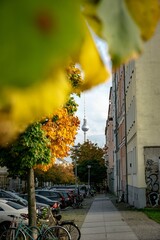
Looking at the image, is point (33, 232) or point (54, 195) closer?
point (33, 232)

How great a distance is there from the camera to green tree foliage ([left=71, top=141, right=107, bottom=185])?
77250 mm

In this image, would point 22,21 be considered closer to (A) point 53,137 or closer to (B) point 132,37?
(B) point 132,37

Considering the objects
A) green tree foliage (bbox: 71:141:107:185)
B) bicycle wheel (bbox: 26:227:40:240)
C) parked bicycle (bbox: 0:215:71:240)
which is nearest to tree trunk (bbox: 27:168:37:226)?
parked bicycle (bbox: 0:215:71:240)

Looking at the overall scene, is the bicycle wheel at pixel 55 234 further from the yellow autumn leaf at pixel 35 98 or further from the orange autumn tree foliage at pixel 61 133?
the yellow autumn leaf at pixel 35 98

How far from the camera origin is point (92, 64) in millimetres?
617

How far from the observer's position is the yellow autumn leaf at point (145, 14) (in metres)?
0.65

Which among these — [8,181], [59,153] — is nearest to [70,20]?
[59,153]

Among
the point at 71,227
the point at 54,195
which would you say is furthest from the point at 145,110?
the point at 71,227

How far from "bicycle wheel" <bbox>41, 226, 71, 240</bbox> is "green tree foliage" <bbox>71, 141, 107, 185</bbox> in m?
63.9

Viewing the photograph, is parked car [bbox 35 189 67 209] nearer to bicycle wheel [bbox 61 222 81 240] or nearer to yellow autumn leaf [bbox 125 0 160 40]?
bicycle wheel [bbox 61 222 81 240]

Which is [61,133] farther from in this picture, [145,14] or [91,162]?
[91,162]

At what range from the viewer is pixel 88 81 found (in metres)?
0.64

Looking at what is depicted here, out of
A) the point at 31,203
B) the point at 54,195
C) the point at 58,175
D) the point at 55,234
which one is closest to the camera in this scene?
the point at 55,234

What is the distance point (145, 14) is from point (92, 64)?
12 centimetres
